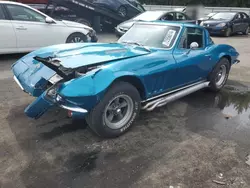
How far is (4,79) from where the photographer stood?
5.61 metres

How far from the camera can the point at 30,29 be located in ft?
23.2

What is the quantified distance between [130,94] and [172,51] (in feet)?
3.96

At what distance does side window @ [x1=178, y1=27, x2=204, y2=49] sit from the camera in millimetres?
4348

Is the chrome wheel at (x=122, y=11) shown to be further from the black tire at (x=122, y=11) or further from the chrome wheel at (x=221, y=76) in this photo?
the chrome wheel at (x=221, y=76)

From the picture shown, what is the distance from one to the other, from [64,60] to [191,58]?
7.34 ft

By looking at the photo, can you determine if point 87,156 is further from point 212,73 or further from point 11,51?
point 11,51

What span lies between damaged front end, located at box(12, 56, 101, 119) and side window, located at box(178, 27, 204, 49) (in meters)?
1.89

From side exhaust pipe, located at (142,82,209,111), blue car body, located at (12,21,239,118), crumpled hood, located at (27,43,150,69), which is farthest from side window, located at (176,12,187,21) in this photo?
crumpled hood, located at (27,43,150,69)

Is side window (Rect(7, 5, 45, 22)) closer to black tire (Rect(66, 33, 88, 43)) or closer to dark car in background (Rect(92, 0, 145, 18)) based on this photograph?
black tire (Rect(66, 33, 88, 43))

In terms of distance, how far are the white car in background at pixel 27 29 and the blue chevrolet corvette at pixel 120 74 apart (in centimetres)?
330

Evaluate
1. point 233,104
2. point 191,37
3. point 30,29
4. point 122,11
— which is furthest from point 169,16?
point 233,104

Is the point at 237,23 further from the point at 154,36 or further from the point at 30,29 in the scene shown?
the point at 154,36

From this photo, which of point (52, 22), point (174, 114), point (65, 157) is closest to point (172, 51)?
point (174, 114)

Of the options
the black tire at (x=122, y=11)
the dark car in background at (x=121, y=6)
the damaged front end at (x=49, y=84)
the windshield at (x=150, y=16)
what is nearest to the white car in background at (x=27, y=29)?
the damaged front end at (x=49, y=84)
